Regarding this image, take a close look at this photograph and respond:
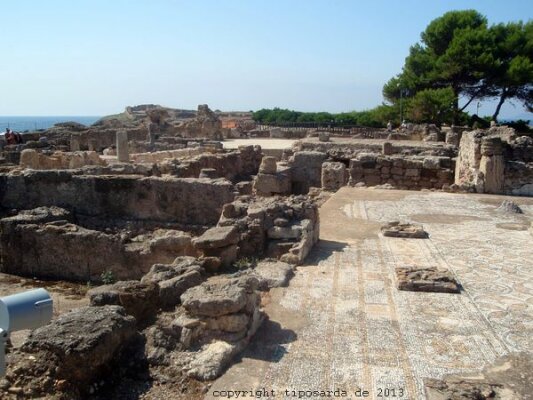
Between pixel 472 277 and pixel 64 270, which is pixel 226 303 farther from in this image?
pixel 64 270

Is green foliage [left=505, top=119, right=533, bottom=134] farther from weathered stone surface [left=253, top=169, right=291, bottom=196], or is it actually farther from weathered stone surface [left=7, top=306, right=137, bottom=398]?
weathered stone surface [left=7, top=306, right=137, bottom=398]

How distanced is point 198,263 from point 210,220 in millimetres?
3731

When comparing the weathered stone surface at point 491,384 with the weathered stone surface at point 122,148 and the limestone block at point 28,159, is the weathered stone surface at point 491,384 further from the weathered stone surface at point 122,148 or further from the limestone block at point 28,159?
the weathered stone surface at point 122,148

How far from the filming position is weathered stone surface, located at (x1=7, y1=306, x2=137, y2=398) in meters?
4.06

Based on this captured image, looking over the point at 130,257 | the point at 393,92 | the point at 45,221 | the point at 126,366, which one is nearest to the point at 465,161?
the point at 130,257

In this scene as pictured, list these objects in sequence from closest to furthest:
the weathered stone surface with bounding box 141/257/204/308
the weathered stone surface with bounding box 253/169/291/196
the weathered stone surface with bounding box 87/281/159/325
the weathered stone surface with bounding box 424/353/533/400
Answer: the weathered stone surface with bounding box 424/353/533/400, the weathered stone surface with bounding box 87/281/159/325, the weathered stone surface with bounding box 141/257/204/308, the weathered stone surface with bounding box 253/169/291/196

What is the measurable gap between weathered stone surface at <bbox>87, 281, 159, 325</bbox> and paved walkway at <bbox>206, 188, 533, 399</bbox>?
4.17ft

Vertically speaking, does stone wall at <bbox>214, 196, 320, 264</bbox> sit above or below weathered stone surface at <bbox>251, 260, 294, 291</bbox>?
above

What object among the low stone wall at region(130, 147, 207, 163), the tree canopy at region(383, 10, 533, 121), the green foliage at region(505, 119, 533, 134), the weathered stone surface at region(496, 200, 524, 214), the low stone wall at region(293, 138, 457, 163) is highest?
the tree canopy at region(383, 10, 533, 121)

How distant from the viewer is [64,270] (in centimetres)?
904

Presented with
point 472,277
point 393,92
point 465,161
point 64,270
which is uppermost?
point 393,92

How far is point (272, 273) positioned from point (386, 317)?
178 centimetres

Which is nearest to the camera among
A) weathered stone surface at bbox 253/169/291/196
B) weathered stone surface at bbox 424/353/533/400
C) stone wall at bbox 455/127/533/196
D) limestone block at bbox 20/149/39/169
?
weathered stone surface at bbox 424/353/533/400

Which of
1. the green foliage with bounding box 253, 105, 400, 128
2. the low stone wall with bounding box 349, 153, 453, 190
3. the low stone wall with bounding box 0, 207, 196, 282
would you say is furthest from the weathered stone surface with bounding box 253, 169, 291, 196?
the green foliage with bounding box 253, 105, 400, 128
